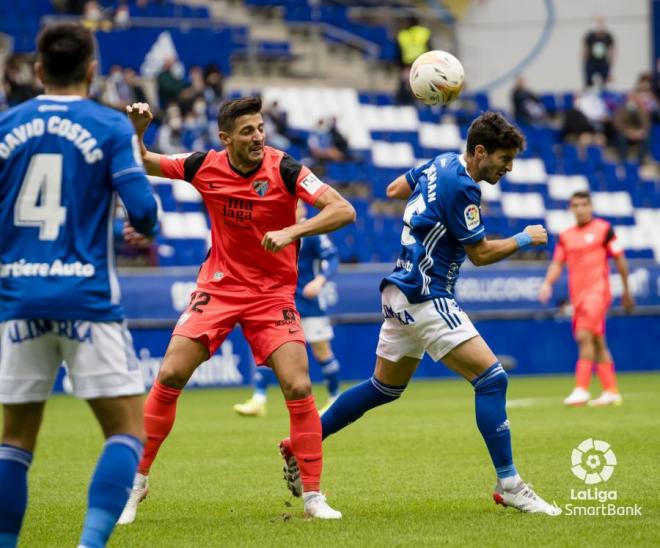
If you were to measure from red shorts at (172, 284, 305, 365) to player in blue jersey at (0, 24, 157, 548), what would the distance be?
199 centimetres

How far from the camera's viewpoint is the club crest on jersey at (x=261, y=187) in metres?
7.39

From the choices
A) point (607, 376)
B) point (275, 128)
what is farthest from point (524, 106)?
point (607, 376)

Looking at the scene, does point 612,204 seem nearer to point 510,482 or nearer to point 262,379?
point 262,379

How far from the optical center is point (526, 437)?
1112cm

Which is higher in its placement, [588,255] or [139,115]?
[139,115]

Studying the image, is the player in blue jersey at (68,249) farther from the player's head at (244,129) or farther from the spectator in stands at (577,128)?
the spectator in stands at (577,128)

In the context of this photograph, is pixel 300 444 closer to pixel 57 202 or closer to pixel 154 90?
pixel 57 202

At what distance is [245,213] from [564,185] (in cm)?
2001

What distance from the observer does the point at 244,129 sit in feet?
24.1

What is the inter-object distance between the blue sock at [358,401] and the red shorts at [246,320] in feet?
2.08

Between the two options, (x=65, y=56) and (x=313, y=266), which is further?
(x=313, y=266)

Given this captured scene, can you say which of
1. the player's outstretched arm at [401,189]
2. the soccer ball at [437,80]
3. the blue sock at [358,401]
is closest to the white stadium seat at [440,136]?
the soccer ball at [437,80]

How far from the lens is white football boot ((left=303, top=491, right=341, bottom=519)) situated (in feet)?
23.0

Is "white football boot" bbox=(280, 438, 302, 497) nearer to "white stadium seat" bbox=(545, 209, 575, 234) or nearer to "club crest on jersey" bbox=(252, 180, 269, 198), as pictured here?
"club crest on jersey" bbox=(252, 180, 269, 198)
